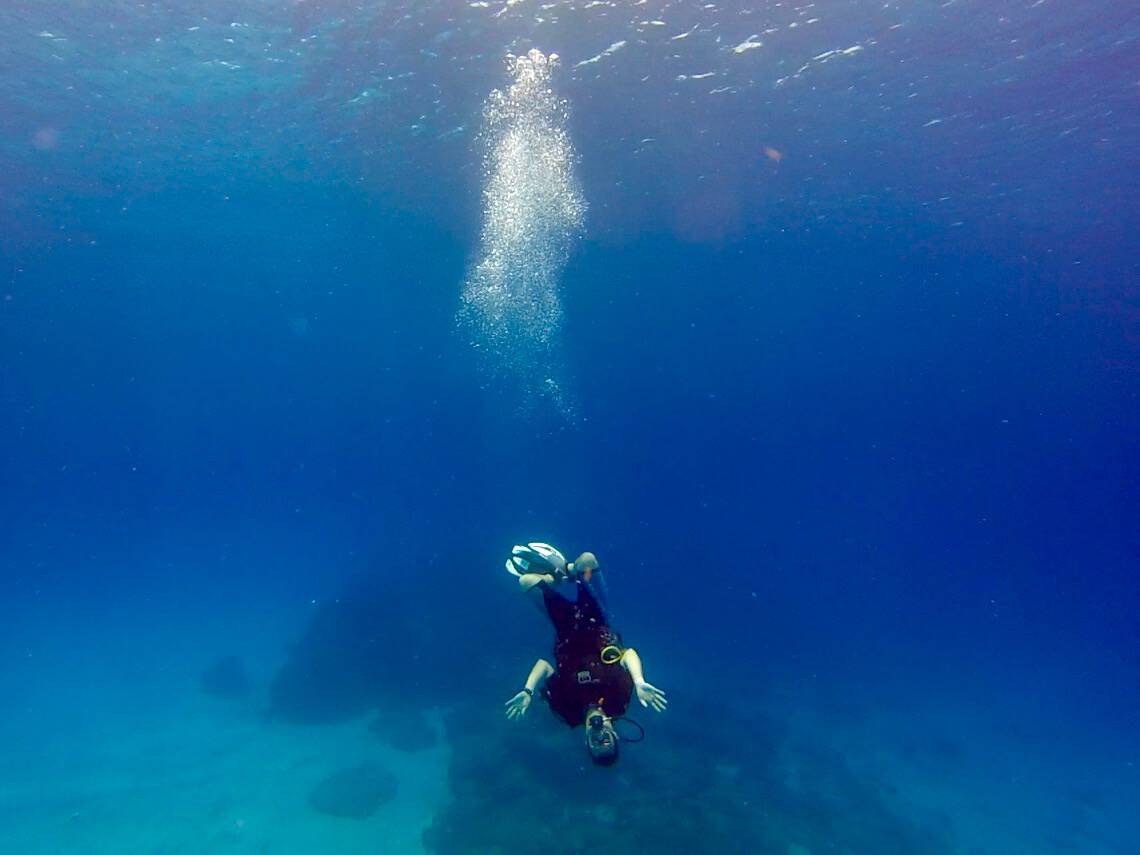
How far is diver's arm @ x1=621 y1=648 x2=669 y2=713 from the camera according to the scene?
5.54 metres

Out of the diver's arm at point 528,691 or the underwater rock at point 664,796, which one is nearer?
the diver's arm at point 528,691

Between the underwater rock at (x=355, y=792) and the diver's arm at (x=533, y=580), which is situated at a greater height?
the diver's arm at (x=533, y=580)

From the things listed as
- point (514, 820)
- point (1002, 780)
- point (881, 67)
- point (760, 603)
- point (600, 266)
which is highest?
point (600, 266)

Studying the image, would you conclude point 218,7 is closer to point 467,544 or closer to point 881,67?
point 881,67

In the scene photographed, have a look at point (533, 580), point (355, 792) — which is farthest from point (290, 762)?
point (533, 580)

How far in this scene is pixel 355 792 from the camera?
54.7 feet

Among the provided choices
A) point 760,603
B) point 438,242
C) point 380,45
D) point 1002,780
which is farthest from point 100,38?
point 1002,780

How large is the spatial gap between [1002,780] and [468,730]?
22053 millimetres

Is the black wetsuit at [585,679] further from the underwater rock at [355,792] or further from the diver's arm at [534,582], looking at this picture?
the underwater rock at [355,792]

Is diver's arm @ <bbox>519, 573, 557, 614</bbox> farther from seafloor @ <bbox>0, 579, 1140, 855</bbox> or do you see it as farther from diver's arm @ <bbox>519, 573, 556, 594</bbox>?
seafloor @ <bbox>0, 579, 1140, 855</bbox>

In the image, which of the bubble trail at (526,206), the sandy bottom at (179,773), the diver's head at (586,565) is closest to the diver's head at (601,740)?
the diver's head at (586,565)

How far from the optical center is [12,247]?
3225 centimetres

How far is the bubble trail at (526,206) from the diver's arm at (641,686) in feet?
61.1

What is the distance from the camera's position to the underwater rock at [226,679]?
80.8ft
